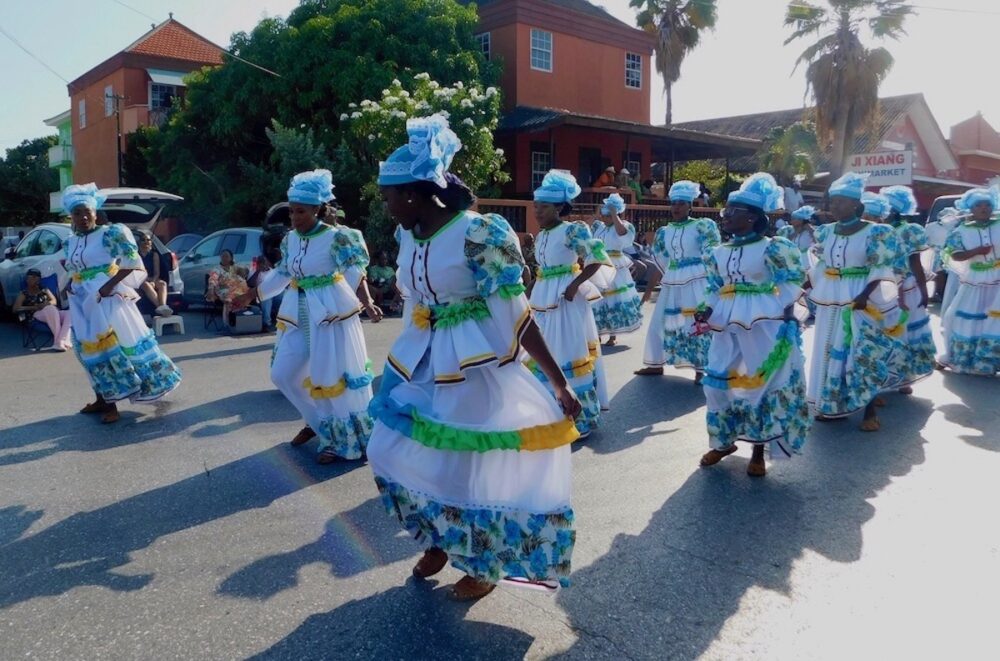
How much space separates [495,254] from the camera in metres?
3.61

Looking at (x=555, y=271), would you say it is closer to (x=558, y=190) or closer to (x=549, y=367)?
(x=558, y=190)

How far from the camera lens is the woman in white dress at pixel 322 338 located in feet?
19.7

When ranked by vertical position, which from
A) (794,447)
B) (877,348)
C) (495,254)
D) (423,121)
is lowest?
(794,447)

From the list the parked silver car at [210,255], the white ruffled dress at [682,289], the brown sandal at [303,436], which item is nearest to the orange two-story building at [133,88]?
the parked silver car at [210,255]

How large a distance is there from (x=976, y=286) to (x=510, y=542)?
8239 mm

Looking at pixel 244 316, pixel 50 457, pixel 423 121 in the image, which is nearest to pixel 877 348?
pixel 423 121

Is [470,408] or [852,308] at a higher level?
[852,308]

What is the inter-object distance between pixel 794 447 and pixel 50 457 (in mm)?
5326

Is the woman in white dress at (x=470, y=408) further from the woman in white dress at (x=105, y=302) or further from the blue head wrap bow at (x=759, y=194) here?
the woman in white dress at (x=105, y=302)

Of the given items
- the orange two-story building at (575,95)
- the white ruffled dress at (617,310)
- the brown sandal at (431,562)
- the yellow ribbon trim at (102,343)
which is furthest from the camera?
the orange two-story building at (575,95)

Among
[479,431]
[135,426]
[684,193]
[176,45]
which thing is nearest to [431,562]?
[479,431]

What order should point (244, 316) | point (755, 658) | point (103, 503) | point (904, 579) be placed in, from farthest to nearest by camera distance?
point (244, 316), point (103, 503), point (904, 579), point (755, 658)

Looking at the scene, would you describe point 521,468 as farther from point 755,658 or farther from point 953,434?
point 953,434

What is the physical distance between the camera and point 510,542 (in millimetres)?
3604
